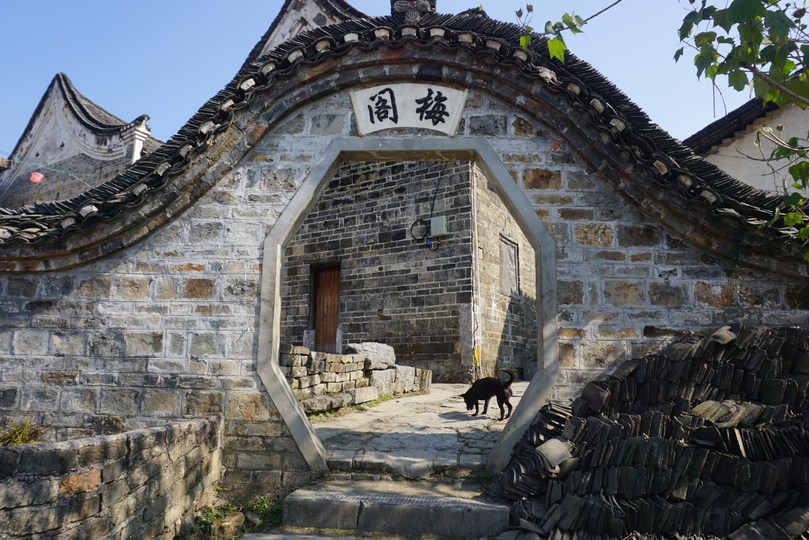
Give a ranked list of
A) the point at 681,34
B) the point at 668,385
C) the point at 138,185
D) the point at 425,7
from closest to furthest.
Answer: the point at 681,34 < the point at 668,385 < the point at 138,185 < the point at 425,7

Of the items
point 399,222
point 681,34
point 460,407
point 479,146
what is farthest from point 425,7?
point 399,222

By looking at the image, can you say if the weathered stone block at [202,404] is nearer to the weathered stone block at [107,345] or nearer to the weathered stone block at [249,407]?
the weathered stone block at [249,407]

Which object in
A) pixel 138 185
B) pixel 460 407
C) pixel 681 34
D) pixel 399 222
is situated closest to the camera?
pixel 681 34

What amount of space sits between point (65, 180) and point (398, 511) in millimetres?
14342

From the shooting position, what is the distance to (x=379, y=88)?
13.8 feet

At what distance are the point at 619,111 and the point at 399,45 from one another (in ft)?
5.87

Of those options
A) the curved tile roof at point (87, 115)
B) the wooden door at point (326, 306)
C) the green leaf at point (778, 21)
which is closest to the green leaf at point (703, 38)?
the green leaf at point (778, 21)

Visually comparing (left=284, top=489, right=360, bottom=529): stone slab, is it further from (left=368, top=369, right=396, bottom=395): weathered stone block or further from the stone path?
(left=368, top=369, right=396, bottom=395): weathered stone block

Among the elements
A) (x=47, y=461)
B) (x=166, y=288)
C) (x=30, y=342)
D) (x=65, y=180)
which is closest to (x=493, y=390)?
(x=166, y=288)

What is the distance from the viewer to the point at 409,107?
4152 millimetres

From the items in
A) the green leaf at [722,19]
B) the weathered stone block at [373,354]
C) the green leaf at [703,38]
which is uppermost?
the green leaf at [703,38]

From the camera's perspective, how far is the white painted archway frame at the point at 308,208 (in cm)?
376

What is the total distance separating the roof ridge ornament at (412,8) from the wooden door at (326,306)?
8.34m

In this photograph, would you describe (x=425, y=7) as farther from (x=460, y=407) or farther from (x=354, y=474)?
(x=460, y=407)
